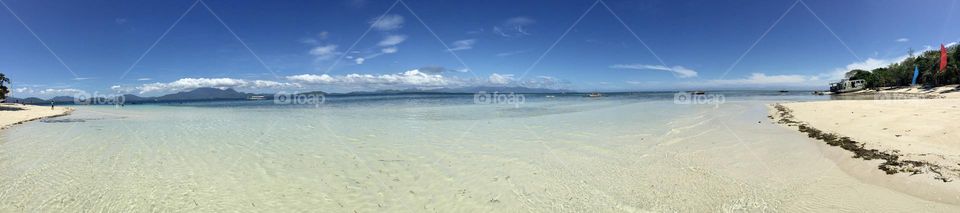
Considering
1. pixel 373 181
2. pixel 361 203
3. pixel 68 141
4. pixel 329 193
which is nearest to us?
pixel 361 203

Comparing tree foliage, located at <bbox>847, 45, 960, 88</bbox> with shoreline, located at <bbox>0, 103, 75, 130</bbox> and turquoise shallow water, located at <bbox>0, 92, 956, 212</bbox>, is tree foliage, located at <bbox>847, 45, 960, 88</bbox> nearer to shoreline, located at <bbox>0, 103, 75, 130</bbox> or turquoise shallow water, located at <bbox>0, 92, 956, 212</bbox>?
turquoise shallow water, located at <bbox>0, 92, 956, 212</bbox>

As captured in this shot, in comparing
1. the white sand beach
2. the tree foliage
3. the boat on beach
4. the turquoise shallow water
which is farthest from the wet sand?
the boat on beach

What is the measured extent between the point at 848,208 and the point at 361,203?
6482 mm

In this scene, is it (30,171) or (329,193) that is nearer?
(329,193)

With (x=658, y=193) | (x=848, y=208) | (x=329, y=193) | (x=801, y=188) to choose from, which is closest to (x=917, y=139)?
(x=801, y=188)

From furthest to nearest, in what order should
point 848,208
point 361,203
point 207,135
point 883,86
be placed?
point 883,86
point 207,135
point 361,203
point 848,208

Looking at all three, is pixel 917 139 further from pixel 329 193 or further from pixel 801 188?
pixel 329 193

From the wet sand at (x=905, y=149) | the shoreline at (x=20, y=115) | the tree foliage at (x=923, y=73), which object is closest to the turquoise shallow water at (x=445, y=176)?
the wet sand at (x=905, y=149)

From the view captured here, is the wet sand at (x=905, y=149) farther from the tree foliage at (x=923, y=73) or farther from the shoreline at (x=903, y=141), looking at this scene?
the tree foliage at (x=923, y=73)

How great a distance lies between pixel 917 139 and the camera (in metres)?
9.34

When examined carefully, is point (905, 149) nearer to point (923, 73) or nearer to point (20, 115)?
point (20, 115)

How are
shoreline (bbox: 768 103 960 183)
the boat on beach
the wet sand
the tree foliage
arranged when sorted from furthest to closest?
1. the boat on beach
2. the tree foliage
3. shoreline (bbox: 768 103 960 183)
4. the wet sand

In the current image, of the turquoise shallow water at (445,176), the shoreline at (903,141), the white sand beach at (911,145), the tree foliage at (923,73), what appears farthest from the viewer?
the tree foliage at (923,73)

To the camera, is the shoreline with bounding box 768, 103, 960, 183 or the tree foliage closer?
the shoreline with bounding box 768, 103, 960, 183
